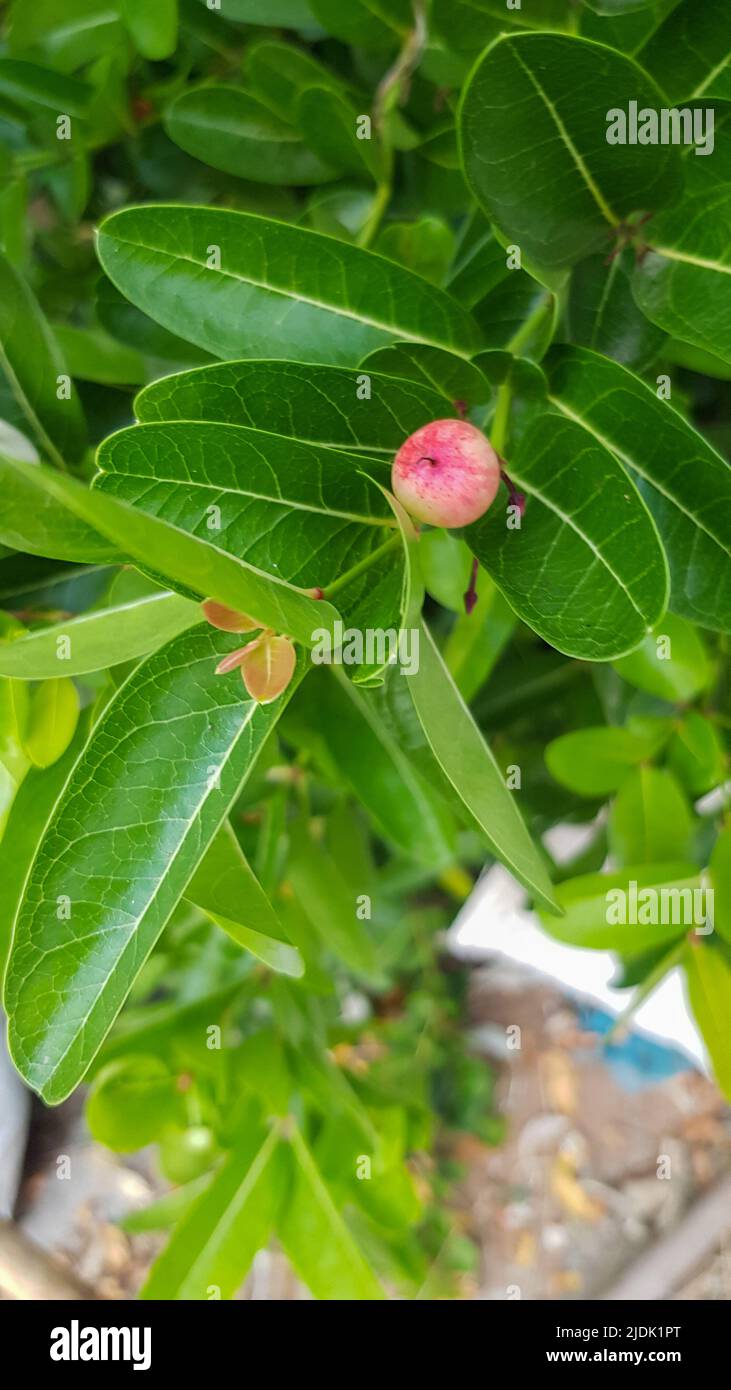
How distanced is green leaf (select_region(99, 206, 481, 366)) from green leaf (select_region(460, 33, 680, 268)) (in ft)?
0.13

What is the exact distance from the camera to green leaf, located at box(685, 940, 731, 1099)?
488 mm

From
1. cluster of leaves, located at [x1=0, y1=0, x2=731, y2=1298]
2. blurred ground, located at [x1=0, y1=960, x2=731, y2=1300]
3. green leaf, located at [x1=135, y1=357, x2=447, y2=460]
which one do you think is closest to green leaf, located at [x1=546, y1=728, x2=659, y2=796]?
cluster of leaves, located at [x1=0, y1=0, x2=731, y2=1298]

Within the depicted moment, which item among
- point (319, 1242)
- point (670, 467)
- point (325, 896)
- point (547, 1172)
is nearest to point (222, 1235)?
point (319, 1242)

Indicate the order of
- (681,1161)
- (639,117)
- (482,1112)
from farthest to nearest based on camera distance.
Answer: (482,1112), (681,1161), (639,117)

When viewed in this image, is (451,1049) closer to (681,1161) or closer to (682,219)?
(681,1161)

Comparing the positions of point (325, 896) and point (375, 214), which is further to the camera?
point (325, 896)

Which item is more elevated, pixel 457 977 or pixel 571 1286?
pixel 457 977

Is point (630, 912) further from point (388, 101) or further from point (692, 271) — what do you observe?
point (388, 101)

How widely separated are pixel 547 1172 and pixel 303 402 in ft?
4.87

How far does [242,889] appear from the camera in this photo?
0.97 ft

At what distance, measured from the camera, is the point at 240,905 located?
293mm

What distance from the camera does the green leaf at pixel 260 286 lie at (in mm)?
308
